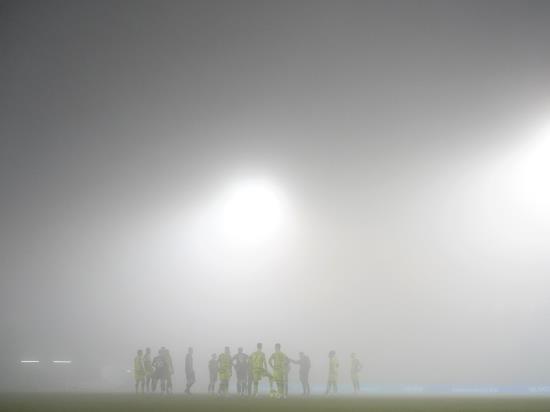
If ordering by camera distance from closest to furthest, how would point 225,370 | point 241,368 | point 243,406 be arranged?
point 243,406, point 225,370, point 241,368

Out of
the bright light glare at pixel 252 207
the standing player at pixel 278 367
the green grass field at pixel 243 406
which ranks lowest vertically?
the green grass field at pixel 243 406

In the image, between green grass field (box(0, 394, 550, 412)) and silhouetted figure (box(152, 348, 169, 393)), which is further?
silhouetted figure (box(152, 348, 169, 393))

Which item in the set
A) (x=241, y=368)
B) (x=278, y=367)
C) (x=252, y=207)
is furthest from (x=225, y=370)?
(x=252, y=207)

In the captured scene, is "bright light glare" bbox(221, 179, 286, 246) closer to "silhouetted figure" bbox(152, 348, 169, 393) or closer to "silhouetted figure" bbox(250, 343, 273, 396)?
"silhouetted figure" bbox(152, 348, 169, 393)

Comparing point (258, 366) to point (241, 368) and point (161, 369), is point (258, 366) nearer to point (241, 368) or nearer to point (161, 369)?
point (241, 368)

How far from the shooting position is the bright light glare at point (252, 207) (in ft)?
122

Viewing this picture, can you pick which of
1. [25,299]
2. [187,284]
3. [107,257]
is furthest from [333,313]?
[25,299]

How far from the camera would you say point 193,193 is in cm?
3828

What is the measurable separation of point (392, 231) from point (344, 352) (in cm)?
846

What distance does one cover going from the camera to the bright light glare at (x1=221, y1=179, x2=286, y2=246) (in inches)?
1463

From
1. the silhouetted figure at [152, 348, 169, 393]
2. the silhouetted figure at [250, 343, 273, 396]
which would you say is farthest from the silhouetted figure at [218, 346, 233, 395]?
the silhouetted figure at [152, 348, 169, 393]

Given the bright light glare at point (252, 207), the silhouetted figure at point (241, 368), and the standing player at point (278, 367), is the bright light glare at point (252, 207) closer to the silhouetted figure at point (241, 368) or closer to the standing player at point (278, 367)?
the silhouetted figure at point (241, 368)

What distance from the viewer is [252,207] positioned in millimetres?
37625

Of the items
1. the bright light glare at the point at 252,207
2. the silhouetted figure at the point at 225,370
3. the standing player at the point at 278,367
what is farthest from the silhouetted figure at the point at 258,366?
the bright light glare at the point at 252,207
